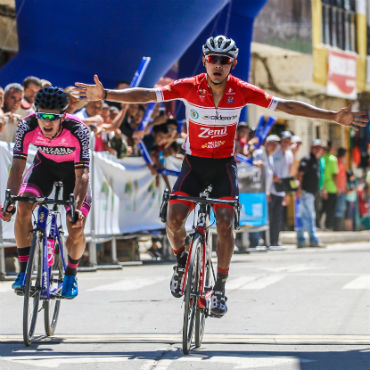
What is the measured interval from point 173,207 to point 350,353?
5.80ft

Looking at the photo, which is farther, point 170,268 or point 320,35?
point 320,35

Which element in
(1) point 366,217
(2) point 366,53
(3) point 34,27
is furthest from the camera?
(2) point 366,53

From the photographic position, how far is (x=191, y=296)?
24.5 ft

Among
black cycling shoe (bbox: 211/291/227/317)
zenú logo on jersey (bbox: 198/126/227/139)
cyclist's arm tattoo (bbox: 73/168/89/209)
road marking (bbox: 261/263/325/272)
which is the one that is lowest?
road marking (bbox: 261/263/325/272)

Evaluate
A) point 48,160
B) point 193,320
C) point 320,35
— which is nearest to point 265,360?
point 193,320

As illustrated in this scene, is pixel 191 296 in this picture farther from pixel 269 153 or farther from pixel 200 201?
pixel 269 153

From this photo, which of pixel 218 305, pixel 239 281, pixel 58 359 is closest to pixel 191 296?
pixel 218 305

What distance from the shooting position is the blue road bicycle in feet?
25.3

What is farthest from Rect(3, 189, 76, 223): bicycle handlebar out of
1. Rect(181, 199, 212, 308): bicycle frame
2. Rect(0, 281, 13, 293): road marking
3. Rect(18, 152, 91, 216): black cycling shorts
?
Rect(0, 281, 13, 293): road marking

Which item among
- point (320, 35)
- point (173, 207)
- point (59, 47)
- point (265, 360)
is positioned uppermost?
point (320, 35)

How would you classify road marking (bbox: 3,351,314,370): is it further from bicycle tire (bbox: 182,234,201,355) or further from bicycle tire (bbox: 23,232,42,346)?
bicycle tire (bbox: 23,232,42,346)

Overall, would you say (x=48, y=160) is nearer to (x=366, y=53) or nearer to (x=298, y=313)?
(x=298, y=313)

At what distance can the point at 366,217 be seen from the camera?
94.7 ft

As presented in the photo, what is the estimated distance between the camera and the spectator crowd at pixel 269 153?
13.8 m
